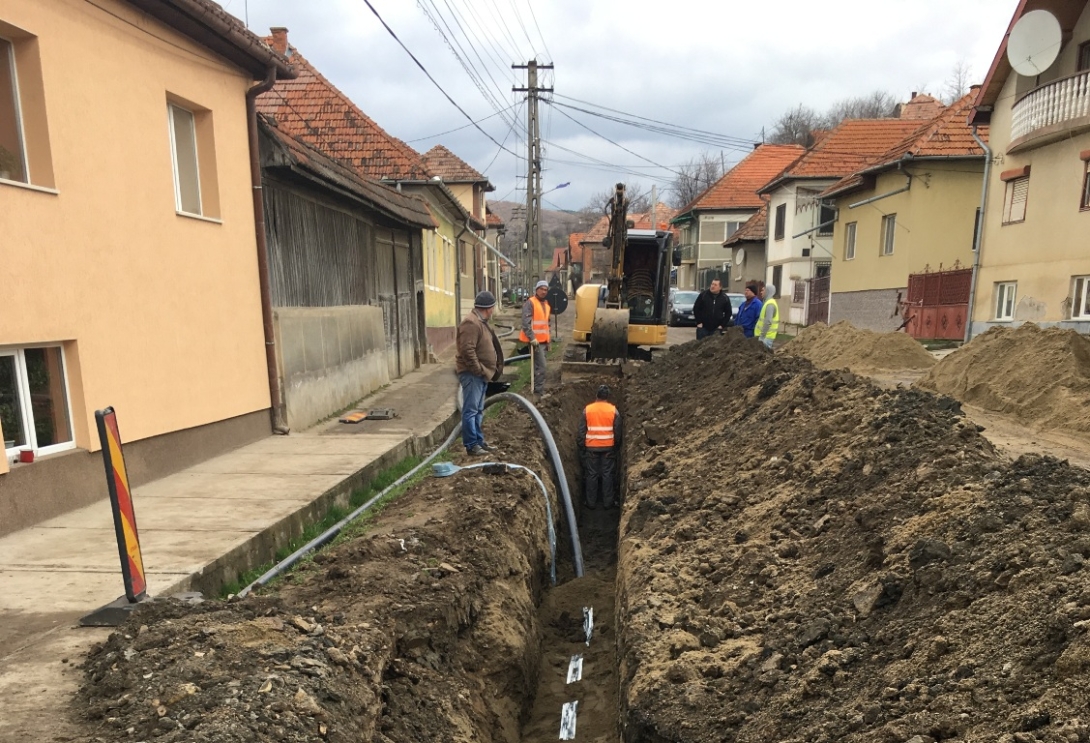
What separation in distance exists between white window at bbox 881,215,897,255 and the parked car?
7950 millimetres

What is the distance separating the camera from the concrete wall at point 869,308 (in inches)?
744

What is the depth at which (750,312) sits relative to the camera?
12031 millimetres

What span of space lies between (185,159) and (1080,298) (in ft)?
50.2

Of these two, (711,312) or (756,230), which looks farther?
(756,230)

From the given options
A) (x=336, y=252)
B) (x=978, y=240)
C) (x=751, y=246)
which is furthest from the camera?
(x=751, y=246)

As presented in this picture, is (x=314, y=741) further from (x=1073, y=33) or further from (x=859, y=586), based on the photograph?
(x=1073, y=33)

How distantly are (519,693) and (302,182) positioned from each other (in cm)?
770

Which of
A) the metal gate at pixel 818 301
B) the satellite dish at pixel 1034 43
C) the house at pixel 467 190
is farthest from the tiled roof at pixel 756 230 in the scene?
the satellite dish at pixel 1034 43

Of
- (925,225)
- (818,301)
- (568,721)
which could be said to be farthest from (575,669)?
(818,301)

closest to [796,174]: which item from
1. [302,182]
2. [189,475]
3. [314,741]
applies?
[302,182]

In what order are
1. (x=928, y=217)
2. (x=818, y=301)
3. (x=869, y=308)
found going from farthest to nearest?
(x=818, y=301)
(x=869, y=308)
(x=928, y=217)

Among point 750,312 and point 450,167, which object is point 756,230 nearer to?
point 450,167

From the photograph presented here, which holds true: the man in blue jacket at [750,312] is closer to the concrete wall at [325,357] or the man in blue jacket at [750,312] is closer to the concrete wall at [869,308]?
the concrete wall at [325,357]

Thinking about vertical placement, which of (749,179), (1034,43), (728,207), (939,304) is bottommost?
(939,304)
